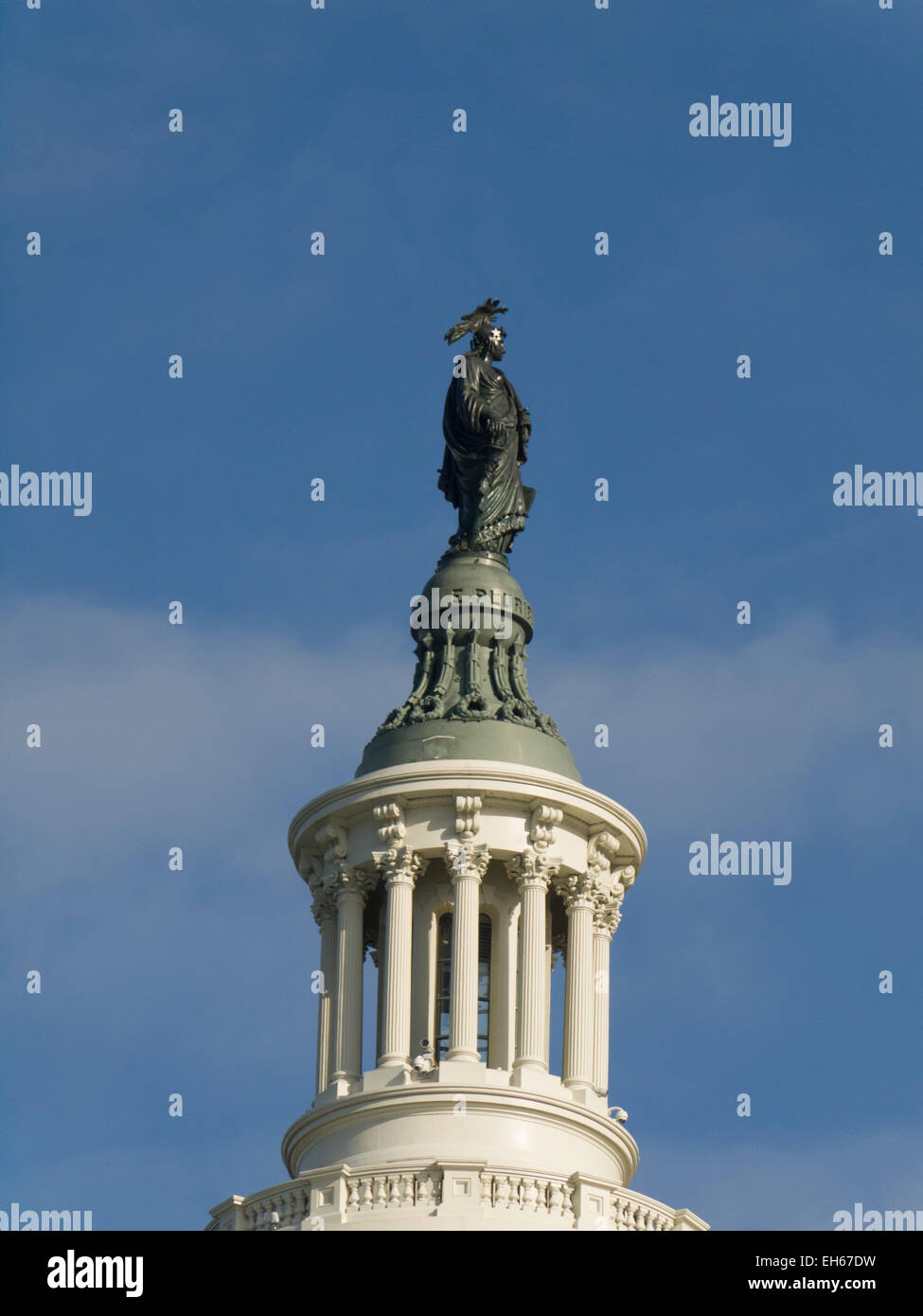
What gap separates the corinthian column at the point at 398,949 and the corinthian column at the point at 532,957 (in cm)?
218

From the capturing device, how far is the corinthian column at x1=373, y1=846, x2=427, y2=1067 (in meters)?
72.6

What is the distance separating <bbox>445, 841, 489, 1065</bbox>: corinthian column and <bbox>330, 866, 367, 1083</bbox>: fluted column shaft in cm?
205

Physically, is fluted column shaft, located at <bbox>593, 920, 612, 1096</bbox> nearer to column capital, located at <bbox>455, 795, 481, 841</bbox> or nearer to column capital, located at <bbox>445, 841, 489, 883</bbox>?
column capital, located at <bbox>445, 841, 489, 883</bbox>

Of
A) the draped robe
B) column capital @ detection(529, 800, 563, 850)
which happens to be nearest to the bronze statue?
the draped robe

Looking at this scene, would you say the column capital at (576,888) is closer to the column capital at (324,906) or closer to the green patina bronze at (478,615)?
the green patina bronze at (478,615)

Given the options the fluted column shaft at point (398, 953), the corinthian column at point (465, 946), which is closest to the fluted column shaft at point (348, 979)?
the fluted column shaft at point (398, 953)

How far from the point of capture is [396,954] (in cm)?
7319

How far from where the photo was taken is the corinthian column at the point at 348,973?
241 feet

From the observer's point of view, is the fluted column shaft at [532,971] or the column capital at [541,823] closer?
the fluted column shaft at [532,971]

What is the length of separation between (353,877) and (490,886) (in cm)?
288

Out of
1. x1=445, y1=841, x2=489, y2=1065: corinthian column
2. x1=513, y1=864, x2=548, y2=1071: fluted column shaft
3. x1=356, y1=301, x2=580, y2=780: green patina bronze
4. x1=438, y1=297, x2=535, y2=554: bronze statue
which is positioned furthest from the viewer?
x1=438, y1=297, x2=535, y2=554: bronze statue

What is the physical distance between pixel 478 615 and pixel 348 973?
347 inches
